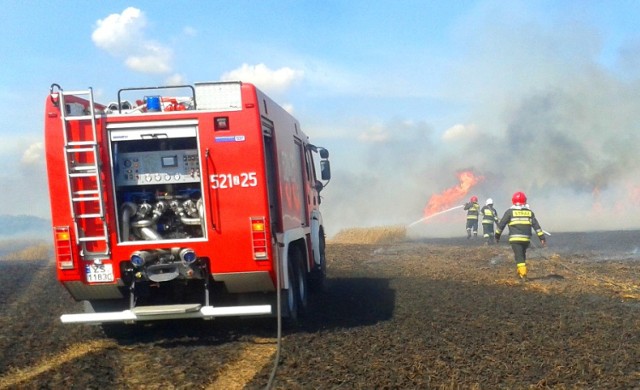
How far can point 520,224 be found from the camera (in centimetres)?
1377

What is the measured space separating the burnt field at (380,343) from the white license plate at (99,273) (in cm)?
83

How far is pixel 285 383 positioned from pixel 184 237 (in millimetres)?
2688

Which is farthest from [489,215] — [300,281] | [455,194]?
[455,194]

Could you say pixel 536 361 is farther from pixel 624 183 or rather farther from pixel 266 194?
pixel 624 183

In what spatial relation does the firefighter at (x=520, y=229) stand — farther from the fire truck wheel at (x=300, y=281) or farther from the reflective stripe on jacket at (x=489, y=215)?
the reflective stripe on jacket at (x=489, y=215)

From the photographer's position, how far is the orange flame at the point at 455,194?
4262 cm

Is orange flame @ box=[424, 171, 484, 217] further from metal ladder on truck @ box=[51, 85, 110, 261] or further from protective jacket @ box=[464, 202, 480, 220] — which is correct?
metal ladder on truck @ box=[51, 85, 110, 261]

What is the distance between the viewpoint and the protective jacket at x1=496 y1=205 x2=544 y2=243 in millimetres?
13672

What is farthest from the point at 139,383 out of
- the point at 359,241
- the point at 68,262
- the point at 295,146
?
the point at 359,241

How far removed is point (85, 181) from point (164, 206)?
0.97 metres

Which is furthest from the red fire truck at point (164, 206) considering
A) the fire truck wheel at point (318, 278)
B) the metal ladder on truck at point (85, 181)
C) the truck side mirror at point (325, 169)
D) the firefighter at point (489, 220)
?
the firefighter at point (489, 220)

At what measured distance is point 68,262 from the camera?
7586 mm

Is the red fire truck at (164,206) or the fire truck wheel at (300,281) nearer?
the red fire truck at (164,206)

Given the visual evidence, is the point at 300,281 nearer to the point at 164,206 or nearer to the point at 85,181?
the point at 164,206
